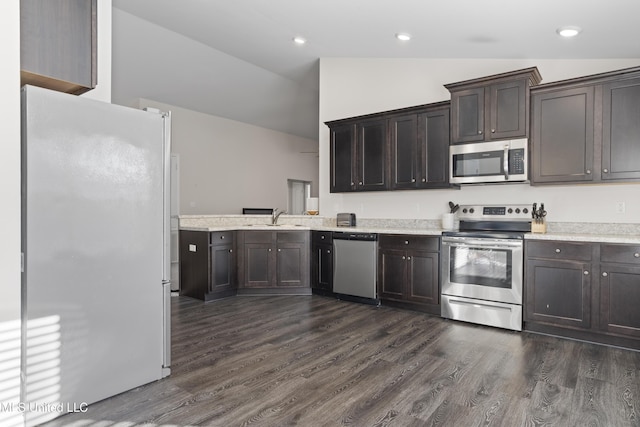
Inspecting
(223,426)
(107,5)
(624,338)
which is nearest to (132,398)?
(223,426)

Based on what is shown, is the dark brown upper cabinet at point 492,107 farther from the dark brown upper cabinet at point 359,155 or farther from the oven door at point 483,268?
the oven door at point 483,268

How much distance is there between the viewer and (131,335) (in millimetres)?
2273

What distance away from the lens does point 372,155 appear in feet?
15.5

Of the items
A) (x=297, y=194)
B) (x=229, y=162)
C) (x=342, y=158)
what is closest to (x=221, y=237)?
Answer: (x=342, y=158)

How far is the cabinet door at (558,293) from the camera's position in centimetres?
315

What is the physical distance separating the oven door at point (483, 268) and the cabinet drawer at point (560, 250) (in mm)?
101

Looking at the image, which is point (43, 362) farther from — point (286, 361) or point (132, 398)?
point (286, 361)

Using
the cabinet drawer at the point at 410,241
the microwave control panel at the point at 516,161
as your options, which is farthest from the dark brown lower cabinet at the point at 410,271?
the microwave control panel at the point at 516,161

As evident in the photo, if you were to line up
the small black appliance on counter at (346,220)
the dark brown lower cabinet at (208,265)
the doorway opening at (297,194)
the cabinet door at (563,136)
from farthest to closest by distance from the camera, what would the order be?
the doorway opening at (297,194) < the small black appliance on counter at (346,220) < the dark brown lower cabinet at (208,265) < the cabinet door at (563,136)

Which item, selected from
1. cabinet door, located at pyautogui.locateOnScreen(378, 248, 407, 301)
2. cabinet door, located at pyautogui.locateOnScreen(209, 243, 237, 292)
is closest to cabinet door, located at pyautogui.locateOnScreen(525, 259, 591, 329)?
cabinet door, located at pyautogui.locateOnScreen(378, 248, 407, 301)

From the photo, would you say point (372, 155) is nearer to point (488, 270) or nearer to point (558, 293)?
point (488, 270)

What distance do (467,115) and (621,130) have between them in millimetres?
1270

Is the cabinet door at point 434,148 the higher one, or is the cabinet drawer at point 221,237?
the cabinet door at point 434,148

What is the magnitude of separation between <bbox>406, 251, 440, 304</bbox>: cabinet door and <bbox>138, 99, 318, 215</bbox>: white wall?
469 cm
